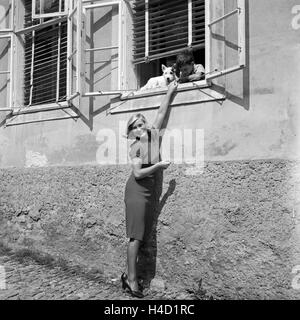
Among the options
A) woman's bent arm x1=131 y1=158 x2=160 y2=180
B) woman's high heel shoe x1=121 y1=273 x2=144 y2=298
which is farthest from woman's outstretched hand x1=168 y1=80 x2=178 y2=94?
woman's high heel shoe x1=121 y1=273 x2=144 y2=298

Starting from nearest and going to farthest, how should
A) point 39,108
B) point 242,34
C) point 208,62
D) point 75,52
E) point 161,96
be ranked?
point 242,34
point 208,62
point 161,96
point 75,52
point 39,108

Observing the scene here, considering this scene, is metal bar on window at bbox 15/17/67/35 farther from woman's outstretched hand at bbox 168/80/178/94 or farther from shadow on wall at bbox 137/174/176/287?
shadow on wall at bbox 137/174/176/287

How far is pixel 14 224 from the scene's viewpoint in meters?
5.97

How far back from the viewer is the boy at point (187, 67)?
4.60 m

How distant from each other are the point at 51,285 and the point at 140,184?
1.50 m

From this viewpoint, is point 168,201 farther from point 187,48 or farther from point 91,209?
point 187,48

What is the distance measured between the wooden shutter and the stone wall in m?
1.39

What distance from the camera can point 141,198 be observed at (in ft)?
14.3

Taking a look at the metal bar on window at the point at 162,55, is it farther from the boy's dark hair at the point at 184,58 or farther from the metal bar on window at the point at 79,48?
the metal bar on window at the point at 79,48

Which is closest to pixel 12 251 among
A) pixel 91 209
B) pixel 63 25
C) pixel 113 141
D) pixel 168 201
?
pixel 91 209

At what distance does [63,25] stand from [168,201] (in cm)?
300

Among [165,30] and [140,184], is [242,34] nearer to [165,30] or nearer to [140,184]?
[165,30]

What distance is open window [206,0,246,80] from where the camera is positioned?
4219 millimetres

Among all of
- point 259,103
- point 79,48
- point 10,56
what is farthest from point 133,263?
point 10,56
